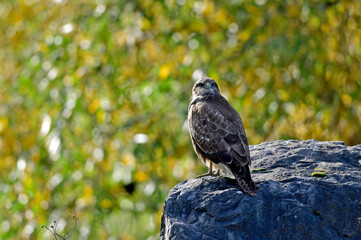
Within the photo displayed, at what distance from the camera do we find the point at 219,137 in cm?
466

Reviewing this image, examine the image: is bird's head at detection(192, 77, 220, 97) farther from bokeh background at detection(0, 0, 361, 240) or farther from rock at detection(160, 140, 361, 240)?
bokeh background at detection(0, 0, 361, 240)

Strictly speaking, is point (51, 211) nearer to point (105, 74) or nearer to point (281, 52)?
point (105, 74)

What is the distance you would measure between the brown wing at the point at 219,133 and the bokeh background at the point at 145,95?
7.62ft

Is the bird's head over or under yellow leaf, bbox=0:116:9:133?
over

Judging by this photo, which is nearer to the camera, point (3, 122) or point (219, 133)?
point (219, 133)

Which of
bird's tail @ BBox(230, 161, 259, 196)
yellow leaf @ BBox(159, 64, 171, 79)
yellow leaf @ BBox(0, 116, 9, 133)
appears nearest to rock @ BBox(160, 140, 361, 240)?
bird's tail @ BBox(230, 161, 259, 196)

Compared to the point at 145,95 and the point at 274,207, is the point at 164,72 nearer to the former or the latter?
the point at 145,95

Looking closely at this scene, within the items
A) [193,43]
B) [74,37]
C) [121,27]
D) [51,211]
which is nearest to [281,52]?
[193,43]

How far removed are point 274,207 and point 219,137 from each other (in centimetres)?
100

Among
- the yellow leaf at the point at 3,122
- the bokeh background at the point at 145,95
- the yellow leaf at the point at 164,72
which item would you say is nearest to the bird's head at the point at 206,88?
the bokeh background at the point at 145,95

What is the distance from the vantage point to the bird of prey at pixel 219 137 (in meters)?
4.39

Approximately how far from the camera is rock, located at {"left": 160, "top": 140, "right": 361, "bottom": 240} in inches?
146

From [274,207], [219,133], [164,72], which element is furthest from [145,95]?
[274,207]

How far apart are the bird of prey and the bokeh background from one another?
7.47ft
